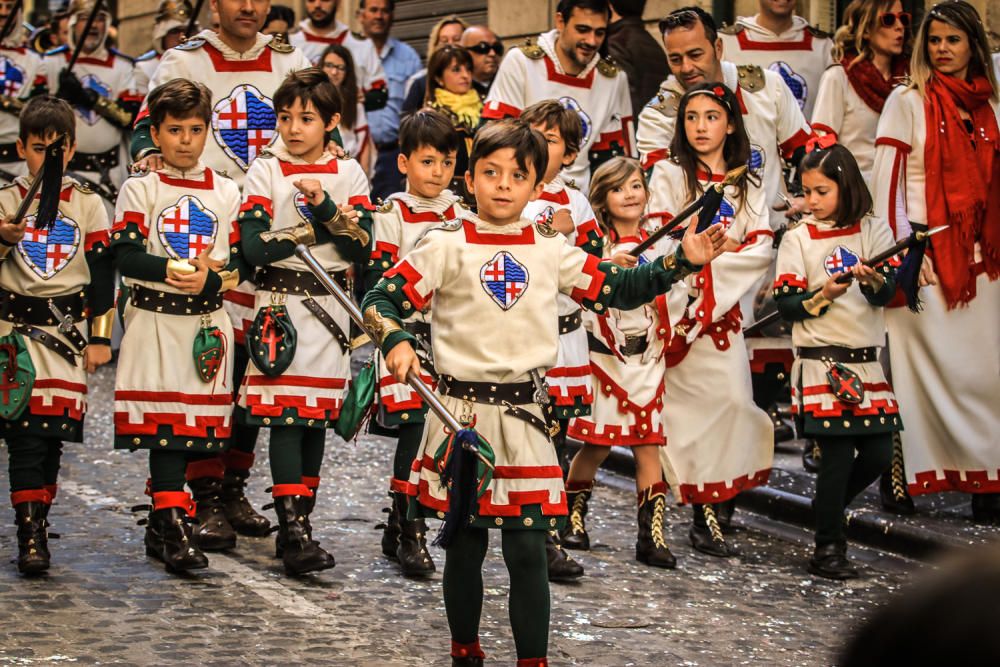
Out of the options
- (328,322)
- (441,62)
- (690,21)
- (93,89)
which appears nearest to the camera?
(328,322)

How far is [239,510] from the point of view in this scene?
6.73 m

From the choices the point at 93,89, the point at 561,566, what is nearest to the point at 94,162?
the point at 93,89

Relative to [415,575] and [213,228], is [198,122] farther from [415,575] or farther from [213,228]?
[415,575]

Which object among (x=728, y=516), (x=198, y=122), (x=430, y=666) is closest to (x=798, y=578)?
(x=728, y=516)

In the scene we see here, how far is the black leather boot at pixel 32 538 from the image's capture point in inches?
228

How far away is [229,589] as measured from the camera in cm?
572

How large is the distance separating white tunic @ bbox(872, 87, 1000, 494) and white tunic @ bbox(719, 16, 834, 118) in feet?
3.96

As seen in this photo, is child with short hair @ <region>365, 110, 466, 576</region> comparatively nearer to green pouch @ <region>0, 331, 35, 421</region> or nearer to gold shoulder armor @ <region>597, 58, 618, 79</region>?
green pouch @ <region>0, 331, 35, 421</region>

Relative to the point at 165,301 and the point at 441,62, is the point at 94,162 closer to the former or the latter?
the point at 441,62

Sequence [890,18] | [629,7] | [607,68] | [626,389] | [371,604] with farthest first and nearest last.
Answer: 1. [629,7]
2. [607,68]
3. [890,18]
4. [626,389]
5. [371,604]

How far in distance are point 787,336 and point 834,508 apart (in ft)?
5.57

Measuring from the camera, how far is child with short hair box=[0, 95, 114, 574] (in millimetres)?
5895

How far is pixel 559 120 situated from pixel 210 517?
7.17 feet

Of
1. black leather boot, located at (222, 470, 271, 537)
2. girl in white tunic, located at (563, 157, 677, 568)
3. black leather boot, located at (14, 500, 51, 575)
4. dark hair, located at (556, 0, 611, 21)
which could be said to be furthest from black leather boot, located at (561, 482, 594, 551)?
dark hair, located at (556, 0, 611, 21)
